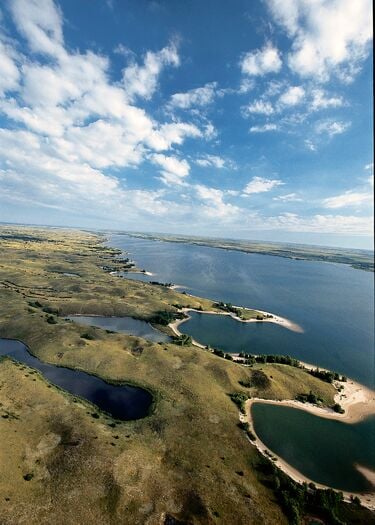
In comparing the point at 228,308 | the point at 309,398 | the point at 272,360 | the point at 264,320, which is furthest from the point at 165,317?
the point at 309,398

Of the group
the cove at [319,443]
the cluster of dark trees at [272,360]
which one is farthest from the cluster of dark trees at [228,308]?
the cove at [319,443]

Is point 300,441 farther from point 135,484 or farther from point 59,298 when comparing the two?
point 59,298

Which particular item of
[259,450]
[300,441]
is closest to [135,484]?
[259,450]

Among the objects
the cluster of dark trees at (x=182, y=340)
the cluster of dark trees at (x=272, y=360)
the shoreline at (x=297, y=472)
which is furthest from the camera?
the cluster of dark trees at (x=182, y=340)

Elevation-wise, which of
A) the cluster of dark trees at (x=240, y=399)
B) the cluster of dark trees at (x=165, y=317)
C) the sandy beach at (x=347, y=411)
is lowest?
the sandy beach at (x=347, y=411)

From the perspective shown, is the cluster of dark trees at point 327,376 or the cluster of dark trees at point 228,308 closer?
the cluster of dark trees at point 327,376

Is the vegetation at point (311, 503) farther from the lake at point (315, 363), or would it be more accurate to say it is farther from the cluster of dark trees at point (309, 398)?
the cluster of dark trees at point (309, 398)

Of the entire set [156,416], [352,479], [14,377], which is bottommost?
[352,479]

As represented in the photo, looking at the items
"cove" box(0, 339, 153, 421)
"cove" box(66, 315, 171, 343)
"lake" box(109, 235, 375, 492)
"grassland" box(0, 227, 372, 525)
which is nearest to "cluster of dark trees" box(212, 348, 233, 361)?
"lake" box(109, 235, 375, 492)
